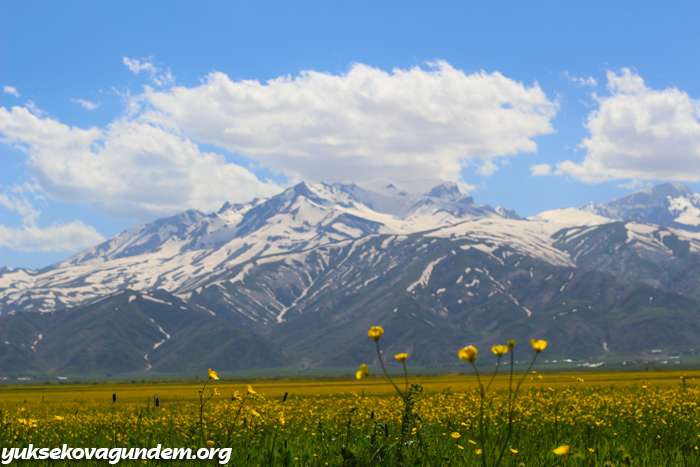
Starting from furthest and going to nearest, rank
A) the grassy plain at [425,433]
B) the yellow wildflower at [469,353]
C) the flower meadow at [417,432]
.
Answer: the grassy plain at [425,433] → the flower meadow at [417,432] → the yellow wildflower at [469,353]

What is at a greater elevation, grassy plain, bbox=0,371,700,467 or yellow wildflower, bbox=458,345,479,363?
yellow wildflower, bbox=458,345,479,363

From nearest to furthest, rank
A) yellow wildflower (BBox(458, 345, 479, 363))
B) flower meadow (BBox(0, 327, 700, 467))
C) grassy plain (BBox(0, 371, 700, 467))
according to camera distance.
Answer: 1. yellow wildflower (BBox(458, 345, 479, 363))
2. flower meadow (BBox(0, 327, 700, 467))
3. grassy plain (BBox(0, 371, 700, 467))

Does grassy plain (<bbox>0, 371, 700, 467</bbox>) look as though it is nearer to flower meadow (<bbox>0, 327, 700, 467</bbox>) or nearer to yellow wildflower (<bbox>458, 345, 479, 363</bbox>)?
flower meadow (<bbox>0, 327, 700, 467</bbox>)

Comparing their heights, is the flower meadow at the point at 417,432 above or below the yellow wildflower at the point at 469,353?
below

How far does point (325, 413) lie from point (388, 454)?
11.4 m

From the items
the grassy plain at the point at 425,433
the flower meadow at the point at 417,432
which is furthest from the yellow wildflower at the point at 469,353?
the grassy plain at the point at 425,433

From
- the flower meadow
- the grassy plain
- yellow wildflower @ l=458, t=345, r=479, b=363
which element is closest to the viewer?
yellow wildflower @ l=458, t=345, r=479, b=363

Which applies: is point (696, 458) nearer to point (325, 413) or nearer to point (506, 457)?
point (506, 457)

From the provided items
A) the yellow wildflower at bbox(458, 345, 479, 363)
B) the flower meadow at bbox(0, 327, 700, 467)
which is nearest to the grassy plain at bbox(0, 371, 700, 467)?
the flower meadow at bbox(0, 327, 700, 467)

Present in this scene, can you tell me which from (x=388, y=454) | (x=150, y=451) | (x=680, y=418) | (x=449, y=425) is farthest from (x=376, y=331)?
(x=680, y=418)

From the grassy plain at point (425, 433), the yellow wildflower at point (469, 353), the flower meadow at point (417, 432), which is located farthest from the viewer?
the grassy plain at point (425, 433)

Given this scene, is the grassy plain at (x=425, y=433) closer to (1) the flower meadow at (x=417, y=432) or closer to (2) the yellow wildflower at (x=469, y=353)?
(1) the flower meadow at (x=417, y=432)

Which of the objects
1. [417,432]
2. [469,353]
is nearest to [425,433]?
[417,432]

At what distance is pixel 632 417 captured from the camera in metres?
17.7
